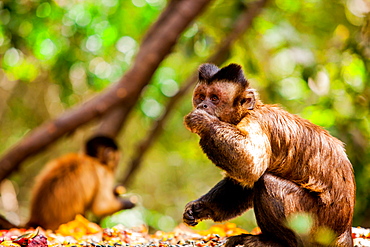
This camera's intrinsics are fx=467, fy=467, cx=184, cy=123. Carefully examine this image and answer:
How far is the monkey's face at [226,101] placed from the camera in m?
3.37

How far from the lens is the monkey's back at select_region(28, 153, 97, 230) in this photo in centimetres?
658

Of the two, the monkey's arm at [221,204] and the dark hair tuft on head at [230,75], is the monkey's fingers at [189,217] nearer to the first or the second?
the monkey's arm at [221,204]

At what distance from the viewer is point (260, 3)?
7.40 m

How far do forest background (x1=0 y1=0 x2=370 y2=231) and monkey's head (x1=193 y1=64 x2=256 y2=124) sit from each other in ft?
8.36

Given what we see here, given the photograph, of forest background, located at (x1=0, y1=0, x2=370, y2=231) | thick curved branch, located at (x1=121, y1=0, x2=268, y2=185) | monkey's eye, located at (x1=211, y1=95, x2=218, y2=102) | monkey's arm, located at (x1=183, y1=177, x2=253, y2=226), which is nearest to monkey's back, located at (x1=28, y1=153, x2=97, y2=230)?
forest background, located at (x1=0, y1=0, x2=370, y2=231)

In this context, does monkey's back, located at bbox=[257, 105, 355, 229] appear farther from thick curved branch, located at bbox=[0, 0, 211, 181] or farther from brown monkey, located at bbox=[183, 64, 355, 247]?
thick curved branch, located at bbox=[0, 0, 211, 181]

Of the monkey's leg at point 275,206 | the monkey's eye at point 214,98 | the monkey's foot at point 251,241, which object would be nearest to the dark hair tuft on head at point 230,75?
the monkey's eye at point 214,98

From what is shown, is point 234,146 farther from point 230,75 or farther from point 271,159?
point 230,75

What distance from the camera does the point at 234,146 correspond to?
3.00 meters

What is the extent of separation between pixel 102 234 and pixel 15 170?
3.00 metres

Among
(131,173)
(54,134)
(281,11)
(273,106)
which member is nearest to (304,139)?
(273,106)

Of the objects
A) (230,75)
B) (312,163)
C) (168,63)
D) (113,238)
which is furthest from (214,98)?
(168,63)

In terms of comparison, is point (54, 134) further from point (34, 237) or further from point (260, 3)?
point (260, 3)

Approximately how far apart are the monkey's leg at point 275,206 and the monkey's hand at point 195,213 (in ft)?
1.54
